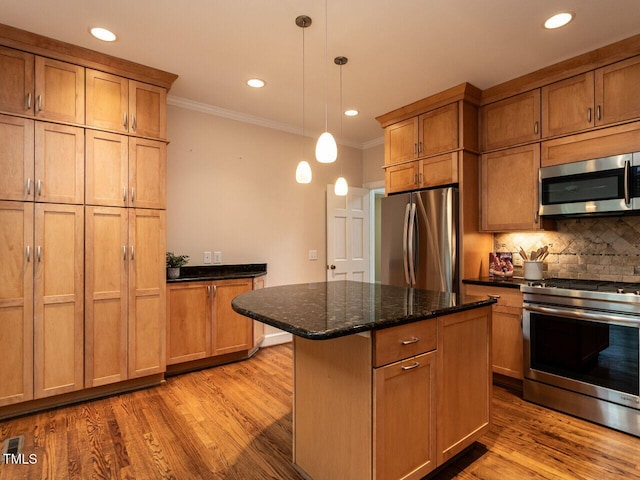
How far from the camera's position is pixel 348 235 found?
16.0ft

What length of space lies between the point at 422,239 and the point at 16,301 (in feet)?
11.1

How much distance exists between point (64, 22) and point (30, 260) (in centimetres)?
166

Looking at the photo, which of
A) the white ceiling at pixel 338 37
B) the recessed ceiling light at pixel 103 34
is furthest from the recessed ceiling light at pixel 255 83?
the recessed ceiling light at pixel 103 34

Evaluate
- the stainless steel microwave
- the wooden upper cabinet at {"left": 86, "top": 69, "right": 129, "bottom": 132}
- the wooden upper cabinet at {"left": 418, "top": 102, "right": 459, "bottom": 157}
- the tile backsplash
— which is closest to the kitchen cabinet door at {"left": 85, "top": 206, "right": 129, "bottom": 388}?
the wooden upper cabinet at {"left": 86, "top": 69, "right": 129, "bottom": 132}

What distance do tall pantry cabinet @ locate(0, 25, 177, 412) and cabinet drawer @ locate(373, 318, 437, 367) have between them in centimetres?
226

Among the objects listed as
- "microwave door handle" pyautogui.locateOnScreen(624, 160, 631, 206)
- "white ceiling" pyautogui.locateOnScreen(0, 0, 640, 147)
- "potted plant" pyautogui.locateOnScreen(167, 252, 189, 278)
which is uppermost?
"white ceiling" pyautogui.locateOnScreen(0, 0, 640, 147)

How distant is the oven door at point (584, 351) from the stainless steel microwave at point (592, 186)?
2.70 ft

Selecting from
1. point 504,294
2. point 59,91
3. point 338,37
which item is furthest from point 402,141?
point 59,91

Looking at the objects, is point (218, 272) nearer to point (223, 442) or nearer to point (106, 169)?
point (106, 169)

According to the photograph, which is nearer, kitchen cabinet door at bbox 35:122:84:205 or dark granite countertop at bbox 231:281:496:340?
dark granite countertop at bbox 231:281:496:340

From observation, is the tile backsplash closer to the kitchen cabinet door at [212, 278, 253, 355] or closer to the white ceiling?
the white ceiling

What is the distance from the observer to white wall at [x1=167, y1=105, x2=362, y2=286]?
3.64m

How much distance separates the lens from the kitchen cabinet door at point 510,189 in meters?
3.05

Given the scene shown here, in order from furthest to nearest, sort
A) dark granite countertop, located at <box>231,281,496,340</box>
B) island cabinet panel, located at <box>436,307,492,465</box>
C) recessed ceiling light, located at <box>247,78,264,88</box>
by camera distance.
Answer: recessed ceiling light, located at <box>247,78,264,88</box> → island cabinet panel, located at <box>436,307,492,465</box> → dark granite countertop, located at <box>231,281,496,340</box>
